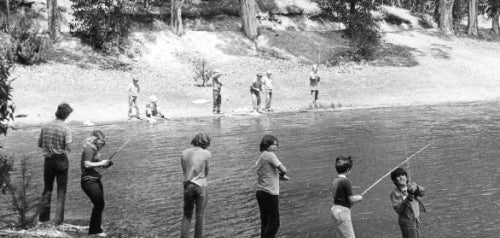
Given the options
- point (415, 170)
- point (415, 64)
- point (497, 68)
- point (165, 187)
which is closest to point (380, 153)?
point (415, 170)

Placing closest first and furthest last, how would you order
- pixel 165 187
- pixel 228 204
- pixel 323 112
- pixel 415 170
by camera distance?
pixel 228 204 → pixel 165 187 → pixel 415 170 → pixel 323 112

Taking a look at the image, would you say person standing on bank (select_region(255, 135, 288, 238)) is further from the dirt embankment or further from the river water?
the dirt embankment

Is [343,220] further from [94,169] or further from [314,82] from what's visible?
[314,82]

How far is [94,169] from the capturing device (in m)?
8.38

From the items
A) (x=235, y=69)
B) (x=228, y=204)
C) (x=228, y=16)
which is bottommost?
(x=228, y=204)

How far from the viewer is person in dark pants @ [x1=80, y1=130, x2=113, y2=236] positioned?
27.2 feet

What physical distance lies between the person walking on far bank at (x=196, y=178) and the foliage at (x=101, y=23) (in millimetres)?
27907

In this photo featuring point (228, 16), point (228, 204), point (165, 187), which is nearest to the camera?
point (228, 204)

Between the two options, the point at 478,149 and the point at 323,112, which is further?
the point at 323,112

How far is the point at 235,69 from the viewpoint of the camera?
35.9 metres

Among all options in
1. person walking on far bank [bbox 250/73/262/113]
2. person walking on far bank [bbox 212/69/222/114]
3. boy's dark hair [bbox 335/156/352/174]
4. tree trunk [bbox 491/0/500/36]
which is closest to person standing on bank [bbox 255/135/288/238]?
boy's dark hair [bbox 335/156/352/174]

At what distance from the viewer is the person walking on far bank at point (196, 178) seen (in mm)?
8062

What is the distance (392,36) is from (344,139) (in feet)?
97.8

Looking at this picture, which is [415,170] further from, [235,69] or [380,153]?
[235,69]
